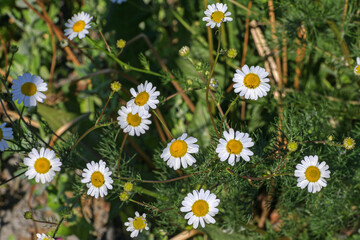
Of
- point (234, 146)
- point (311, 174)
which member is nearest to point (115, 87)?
point (234, 146)

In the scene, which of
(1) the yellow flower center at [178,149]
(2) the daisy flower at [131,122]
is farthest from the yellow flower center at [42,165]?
(1) the yellow flower center at [178,149]

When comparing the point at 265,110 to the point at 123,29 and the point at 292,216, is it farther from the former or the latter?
the point at 123,29

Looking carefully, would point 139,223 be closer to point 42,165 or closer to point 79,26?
point 42,165

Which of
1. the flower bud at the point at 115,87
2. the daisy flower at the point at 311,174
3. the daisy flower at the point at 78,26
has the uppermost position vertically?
the daisy flower at the point at 78,26

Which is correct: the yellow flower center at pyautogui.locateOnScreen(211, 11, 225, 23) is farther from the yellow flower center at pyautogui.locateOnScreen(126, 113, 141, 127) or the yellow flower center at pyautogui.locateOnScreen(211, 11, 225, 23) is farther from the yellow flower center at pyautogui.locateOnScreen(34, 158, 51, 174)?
the yellow flower center at pyautogui.locateOnScreen(34, 158, 51, 174)

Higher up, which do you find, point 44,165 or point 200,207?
point 44,165

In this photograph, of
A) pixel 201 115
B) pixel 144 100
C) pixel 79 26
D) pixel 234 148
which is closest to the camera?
pixel 234 148

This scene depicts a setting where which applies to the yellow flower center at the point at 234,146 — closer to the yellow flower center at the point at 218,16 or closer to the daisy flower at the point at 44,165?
the yellow flower center at the point at 218,16
